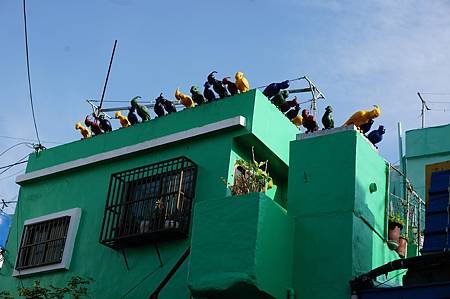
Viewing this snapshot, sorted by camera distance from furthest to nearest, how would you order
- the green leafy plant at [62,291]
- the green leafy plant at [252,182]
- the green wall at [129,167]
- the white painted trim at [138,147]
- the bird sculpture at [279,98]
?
the bird sculpture at [279,98], the green leafy plant at [62,291], the white painted trim at [138,147], the green wall at [129,167], the green leafy plant at [252,182]

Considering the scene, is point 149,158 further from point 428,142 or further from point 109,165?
point 428,142

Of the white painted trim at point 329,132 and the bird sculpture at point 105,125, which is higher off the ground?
the bird sculpture at point 105,125

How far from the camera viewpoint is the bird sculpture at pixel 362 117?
13.2 meters

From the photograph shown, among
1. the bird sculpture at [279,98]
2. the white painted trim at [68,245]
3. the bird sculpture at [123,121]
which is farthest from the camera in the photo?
the bird sculpture at [123,121]

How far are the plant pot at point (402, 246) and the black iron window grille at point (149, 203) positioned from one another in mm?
3332

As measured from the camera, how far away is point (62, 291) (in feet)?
45.5

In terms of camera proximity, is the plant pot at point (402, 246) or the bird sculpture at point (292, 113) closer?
the plant pot at point (402, 246)

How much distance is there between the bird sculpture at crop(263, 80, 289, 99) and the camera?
1474 cm

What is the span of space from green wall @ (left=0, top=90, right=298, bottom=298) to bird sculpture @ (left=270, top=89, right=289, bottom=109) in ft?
0.90

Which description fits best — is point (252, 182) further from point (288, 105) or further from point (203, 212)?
point (288, 105)

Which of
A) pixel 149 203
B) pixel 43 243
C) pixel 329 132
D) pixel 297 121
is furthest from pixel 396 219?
pixel 43 243

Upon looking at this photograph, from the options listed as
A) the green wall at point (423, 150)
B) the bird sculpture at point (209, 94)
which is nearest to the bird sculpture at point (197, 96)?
the bird sculpture at point (209, 94)

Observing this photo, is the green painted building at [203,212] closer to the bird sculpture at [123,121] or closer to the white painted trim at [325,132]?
the white painted trim at [325,132]

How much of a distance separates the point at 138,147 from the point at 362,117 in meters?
4.00
